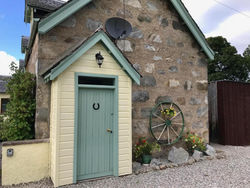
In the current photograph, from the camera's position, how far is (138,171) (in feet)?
14.8

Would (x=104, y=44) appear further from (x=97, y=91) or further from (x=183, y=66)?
(x=183, y=66)

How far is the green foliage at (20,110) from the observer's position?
4.29 metres

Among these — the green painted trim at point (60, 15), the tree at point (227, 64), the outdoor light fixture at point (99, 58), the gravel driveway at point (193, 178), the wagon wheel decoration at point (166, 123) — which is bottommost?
the gravel driveway at point (193, 178)

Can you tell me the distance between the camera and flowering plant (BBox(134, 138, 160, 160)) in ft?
16.7

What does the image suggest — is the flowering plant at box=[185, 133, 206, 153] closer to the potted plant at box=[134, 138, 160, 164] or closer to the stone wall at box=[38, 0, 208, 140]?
the stone wall at box=[38, 0, 208, 140]

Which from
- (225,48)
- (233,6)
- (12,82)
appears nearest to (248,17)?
(233,6)

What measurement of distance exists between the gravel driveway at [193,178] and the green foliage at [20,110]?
3.89 ft

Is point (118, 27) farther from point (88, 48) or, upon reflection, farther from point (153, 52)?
point (88, 48)

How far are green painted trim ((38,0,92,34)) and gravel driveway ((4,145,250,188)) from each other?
11.3 feet

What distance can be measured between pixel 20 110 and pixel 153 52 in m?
4.03

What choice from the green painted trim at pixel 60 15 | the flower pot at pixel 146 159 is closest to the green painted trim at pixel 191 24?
the green painted trim at pixel 60 15

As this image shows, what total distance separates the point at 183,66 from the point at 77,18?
3.70 meters

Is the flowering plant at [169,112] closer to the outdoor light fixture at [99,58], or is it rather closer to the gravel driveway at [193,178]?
the gravel driveway at [193,178]

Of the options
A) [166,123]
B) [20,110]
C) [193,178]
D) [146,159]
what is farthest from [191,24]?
[20,110]
